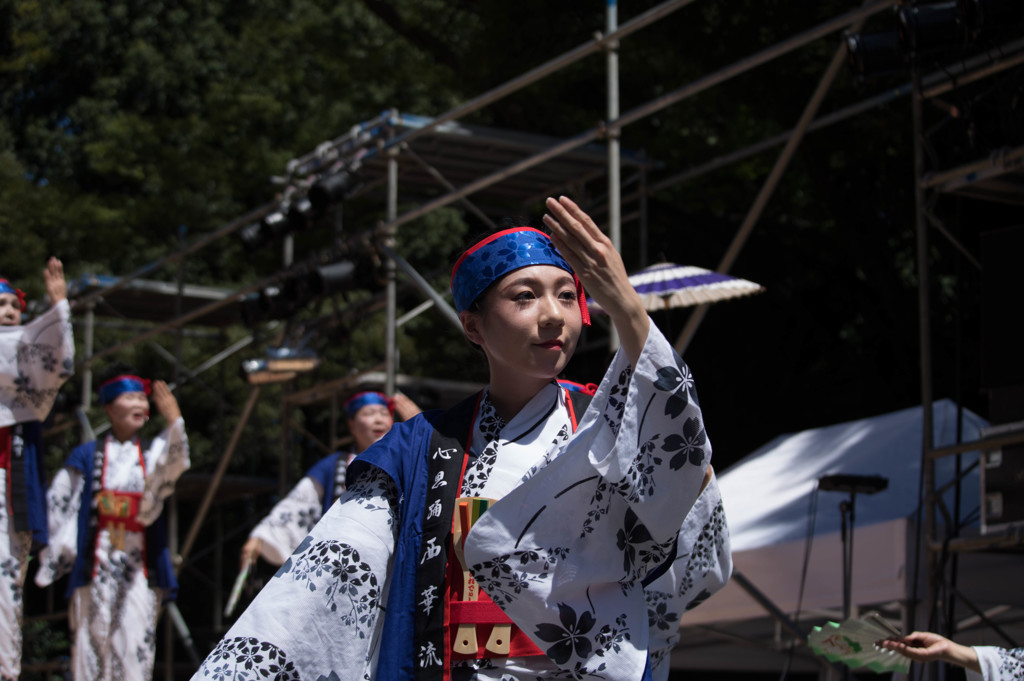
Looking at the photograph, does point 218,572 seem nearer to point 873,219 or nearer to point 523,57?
point 523,57

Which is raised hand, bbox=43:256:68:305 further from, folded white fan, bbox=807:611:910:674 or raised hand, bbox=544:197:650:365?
raised hand, bbox=544:197:650:365

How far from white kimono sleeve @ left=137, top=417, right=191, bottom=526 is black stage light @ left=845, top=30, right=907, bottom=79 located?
3.19 metres

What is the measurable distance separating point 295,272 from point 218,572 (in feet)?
15.8

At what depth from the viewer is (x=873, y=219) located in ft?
29.6

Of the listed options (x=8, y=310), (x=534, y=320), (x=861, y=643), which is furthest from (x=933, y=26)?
(x=8, y=310)

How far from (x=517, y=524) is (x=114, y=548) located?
13.5ft

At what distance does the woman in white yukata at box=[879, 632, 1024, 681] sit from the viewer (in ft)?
10.7

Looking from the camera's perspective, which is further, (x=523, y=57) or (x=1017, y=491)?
(x=523, y=57)

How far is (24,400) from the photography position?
187 inches

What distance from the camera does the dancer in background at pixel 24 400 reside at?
470 cm

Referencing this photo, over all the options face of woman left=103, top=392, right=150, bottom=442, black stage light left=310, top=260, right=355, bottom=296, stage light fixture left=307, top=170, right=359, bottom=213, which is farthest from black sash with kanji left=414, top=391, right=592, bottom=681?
black stage light left=310, top=260, right=355, bottom=296

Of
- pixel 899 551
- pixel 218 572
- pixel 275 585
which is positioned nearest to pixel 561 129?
pixel 218 572

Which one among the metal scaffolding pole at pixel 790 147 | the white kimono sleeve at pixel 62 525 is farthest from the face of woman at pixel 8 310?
the metal scaffolding pole at pixel 790 147

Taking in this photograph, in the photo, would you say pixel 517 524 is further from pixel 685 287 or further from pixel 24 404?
pixel 24 404
